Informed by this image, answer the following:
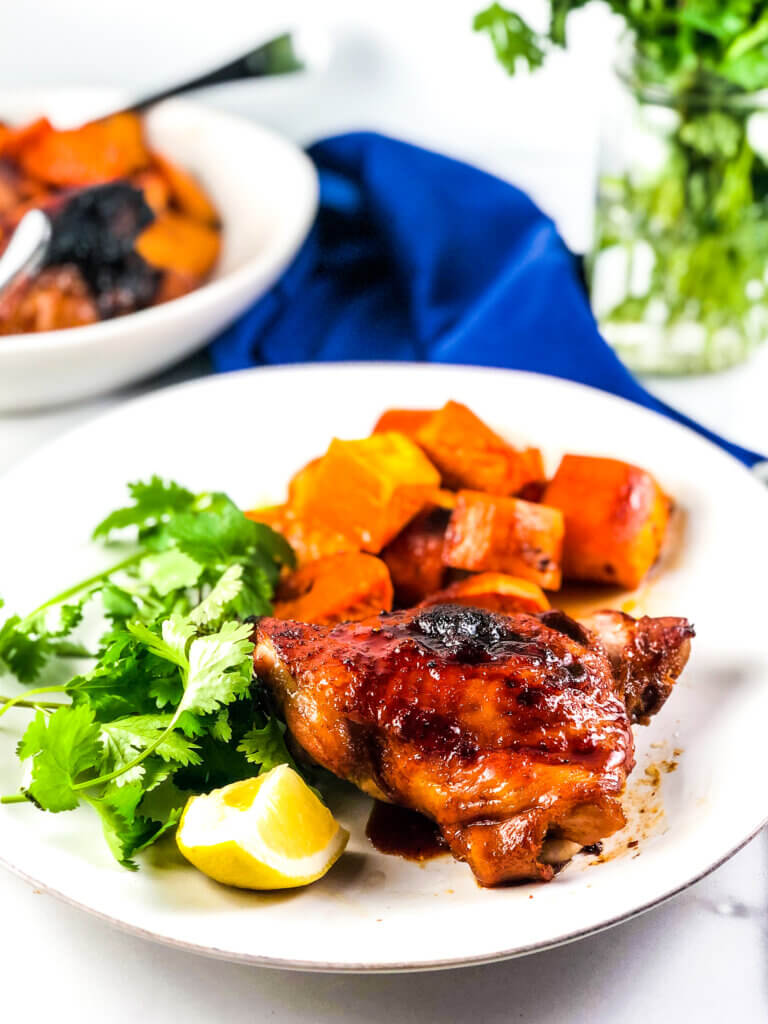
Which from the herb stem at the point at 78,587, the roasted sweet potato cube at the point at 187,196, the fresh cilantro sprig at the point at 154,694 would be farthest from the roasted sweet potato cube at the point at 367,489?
the roasted sweet potato cube at the point at 187,196

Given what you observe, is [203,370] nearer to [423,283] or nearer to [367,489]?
[423,283]

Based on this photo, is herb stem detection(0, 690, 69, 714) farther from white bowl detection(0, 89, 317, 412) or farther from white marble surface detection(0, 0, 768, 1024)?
white bowl detection(0, 89, 317, 412)

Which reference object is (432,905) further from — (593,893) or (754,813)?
(754,813)

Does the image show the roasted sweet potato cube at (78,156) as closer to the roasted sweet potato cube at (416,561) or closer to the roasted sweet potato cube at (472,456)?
the roasted sweet potato cube at (472,456)

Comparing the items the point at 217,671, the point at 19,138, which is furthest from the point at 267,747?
the point at 19,138

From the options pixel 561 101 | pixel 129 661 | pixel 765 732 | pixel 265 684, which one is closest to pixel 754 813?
pixel 765 732
